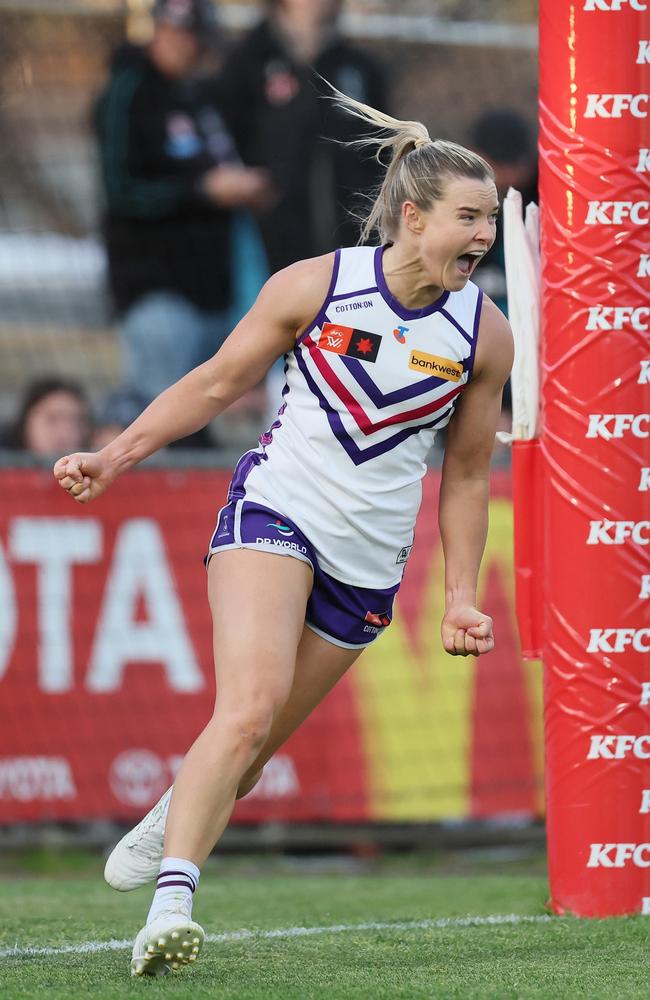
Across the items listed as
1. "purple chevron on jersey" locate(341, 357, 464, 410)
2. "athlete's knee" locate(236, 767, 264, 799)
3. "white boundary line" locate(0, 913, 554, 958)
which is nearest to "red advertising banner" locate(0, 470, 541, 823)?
"white boundary line" locate(0, 913, 554, 958)

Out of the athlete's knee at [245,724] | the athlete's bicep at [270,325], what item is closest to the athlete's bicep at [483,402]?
the athlete's bicep at [270,325]

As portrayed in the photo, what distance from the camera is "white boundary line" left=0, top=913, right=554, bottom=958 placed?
472cm

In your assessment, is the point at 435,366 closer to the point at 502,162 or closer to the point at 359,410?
the point at 359,410

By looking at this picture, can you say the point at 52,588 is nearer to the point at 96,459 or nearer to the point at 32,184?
the point at 96,459

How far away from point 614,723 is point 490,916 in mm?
828

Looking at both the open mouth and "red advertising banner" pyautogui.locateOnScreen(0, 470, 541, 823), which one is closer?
the open mouth

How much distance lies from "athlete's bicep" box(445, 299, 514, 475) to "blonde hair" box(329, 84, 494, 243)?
39cm

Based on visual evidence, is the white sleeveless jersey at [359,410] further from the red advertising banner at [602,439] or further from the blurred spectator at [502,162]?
the blurred spectator at [502,162]

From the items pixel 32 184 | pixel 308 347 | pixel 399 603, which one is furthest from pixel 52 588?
pixel 32 184

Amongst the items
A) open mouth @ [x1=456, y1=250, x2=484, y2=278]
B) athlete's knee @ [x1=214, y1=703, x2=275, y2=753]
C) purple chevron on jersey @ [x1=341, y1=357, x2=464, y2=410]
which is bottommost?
athlete's knee @ [x1=214, y1=703, x2=275, y2=753]

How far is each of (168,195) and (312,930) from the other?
6.08 m

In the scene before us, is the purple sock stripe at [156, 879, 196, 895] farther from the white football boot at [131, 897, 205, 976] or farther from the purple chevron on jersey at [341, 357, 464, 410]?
the purple chevron on jersey at [341, 357, 464, 410]

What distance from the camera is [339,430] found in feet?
14.6

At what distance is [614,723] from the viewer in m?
5.32
